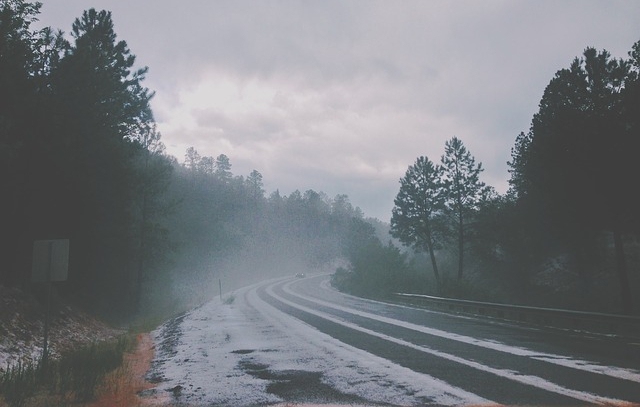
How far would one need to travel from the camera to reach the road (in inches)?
232

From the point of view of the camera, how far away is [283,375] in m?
7.45

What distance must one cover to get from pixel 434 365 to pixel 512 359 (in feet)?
5.79

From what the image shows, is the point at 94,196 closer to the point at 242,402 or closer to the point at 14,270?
the point at 14,270

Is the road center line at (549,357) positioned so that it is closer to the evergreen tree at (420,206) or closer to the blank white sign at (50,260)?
the blank white sign at (50,260)

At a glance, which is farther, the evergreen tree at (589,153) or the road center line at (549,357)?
the evergreen tree at (589,153)

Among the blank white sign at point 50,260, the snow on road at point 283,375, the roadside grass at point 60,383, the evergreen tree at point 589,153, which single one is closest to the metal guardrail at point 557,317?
the evergreen tree at point 589,153

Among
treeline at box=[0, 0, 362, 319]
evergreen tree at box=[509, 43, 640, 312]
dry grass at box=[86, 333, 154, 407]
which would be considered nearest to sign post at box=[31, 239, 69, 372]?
dry grass at box=[86, 333, 154, 407]

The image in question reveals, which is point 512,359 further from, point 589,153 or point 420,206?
point 420,206

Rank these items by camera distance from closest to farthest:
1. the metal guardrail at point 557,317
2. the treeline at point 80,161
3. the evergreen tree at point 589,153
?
the metal guardrail at point 557,317
the treeline at point 80,161
the evergreen tree at point 589,153

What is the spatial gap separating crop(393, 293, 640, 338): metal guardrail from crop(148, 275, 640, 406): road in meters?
1.02

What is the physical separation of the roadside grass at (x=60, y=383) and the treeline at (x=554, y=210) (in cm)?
2145

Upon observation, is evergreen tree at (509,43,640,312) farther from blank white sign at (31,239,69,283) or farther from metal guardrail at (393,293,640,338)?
blank white sign at (31,239,69,283)

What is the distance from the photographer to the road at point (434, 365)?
5891 millimetres

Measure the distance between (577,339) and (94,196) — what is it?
1866 cm
